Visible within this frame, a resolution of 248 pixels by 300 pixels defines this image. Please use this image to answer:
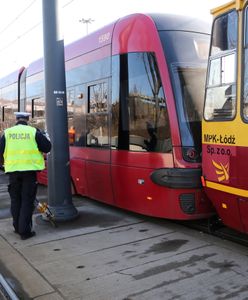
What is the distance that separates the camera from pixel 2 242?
5.88 m

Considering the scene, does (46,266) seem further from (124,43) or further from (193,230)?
(124,43)

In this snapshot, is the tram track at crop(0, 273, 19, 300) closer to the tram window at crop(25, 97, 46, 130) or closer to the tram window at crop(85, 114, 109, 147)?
the tram window at crop(85, 114, 109, 147)

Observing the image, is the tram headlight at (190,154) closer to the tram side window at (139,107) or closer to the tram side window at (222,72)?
the tram side window at (139,107)

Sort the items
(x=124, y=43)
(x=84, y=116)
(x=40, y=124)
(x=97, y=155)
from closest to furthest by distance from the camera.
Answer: (x=124, y=43), (x=97, y=155), (x=84, y=116), (x=40, y=124)

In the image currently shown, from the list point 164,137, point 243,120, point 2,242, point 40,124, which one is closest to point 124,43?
point 164,137

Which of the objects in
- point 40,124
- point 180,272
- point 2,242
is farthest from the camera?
point 40,124

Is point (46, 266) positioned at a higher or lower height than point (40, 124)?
lower

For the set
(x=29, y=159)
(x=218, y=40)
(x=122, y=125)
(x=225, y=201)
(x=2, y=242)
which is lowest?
(x=2, y=242)

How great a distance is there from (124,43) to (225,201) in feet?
9.53

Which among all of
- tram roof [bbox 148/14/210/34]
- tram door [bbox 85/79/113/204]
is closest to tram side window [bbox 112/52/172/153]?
tram door [bbox 85/79/113/204]

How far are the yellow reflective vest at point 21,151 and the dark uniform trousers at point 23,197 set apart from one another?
10 cm

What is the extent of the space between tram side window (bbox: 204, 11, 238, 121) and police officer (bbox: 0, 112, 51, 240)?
2.41m

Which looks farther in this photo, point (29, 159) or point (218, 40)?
point (29, 159)

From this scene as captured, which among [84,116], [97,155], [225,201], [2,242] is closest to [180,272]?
[225,201]
